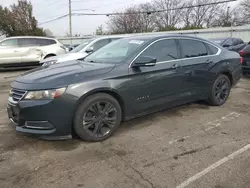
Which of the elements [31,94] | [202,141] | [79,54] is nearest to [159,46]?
[202,141]

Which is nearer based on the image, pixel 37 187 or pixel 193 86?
pixel 37 187

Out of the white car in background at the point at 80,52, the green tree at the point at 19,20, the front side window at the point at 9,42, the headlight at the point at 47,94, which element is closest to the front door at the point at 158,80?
the headlight at the point at 47,94

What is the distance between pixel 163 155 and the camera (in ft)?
10.5

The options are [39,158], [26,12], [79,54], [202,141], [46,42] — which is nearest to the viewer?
[39,158]

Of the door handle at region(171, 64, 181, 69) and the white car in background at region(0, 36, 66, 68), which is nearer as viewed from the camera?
the door handle at region(171, 64, 181, 69)

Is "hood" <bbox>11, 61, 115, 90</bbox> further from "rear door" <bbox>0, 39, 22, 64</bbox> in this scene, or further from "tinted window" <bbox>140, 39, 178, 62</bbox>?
"rear door" <bbox>0, 39, 22, 64</bbox>

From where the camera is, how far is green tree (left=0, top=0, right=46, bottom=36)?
3562cm

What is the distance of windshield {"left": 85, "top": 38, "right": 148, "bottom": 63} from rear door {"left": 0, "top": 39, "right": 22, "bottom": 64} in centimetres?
847

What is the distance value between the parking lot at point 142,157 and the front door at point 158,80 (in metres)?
0.44

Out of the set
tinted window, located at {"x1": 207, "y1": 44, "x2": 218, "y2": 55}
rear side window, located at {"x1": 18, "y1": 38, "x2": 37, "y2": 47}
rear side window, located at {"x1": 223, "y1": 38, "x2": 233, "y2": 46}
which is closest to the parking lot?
tinted window, located at {"x1": 207, "y1": 44, "x2": 218, "y2": 55}

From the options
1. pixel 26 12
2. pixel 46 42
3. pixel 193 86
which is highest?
pixel 26 12

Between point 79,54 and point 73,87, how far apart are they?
493 cm

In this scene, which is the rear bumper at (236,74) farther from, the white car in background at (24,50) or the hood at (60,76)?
the white car in background at (24,50)

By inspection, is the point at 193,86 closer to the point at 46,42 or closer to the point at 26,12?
the point at 46,42
